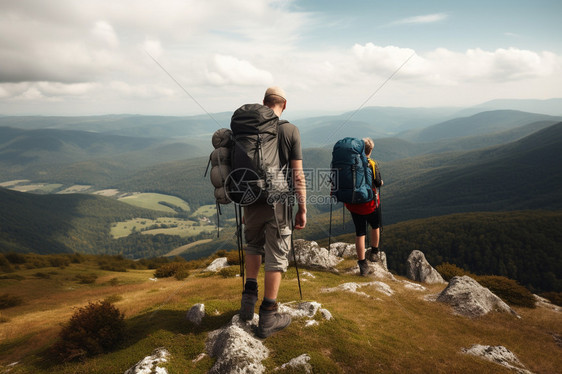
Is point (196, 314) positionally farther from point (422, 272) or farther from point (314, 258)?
A: point (422, 272)

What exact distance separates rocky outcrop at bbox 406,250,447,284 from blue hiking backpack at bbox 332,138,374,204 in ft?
40.4

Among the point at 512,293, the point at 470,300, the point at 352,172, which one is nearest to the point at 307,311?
the point at 352,172

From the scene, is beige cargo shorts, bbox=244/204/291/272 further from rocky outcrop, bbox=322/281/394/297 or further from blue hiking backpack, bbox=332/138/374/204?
rocky outcrop, bbox=322/281/394/297

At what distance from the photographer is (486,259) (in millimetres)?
137500

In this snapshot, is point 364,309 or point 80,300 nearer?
point 364,309

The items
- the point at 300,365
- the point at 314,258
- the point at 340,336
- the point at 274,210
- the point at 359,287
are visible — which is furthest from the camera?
the point at 314,258

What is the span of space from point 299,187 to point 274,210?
789mm

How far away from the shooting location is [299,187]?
20.5 feet

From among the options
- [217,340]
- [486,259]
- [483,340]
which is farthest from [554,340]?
[486,259]

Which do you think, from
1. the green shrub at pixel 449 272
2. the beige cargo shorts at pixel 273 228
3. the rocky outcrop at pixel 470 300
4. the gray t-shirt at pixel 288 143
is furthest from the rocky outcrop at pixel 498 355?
the green shrub at pixel 449 272

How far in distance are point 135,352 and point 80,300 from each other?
13.1 metres

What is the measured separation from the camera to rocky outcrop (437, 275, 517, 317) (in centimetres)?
1128

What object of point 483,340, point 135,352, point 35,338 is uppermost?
point 135,352

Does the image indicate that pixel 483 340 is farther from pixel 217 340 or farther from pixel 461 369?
pixel 217 340
